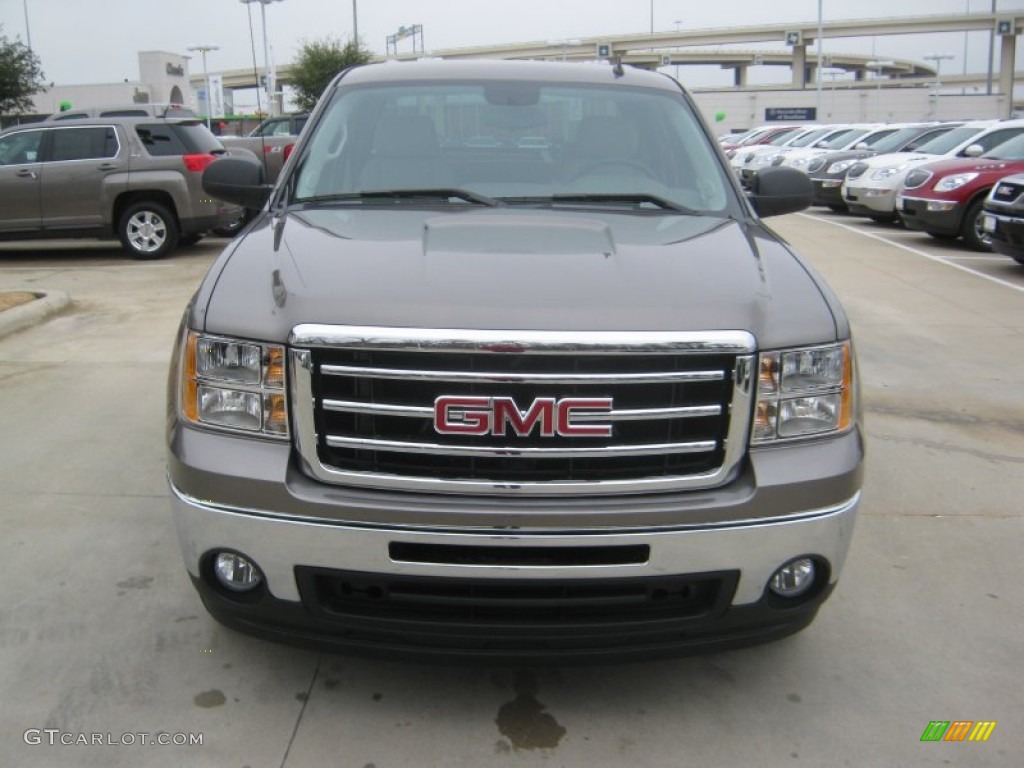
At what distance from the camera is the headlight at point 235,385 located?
2.72m

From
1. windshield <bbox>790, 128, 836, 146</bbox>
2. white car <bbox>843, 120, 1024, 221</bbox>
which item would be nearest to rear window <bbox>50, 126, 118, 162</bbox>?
white car <bbox>843, 120, 1024, 221</bbox>

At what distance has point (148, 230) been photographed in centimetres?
1284

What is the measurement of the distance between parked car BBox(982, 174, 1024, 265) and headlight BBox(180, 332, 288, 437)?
998 cm

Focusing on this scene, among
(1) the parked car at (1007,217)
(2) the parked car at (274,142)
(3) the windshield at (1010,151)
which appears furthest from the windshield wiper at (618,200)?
(2) the parked car at (274,142)

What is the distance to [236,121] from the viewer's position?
51.6 metres

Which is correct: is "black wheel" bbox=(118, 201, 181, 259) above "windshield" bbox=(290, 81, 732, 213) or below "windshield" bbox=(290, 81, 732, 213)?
below

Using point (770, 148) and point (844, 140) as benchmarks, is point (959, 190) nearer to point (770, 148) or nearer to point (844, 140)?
point (844, 140)

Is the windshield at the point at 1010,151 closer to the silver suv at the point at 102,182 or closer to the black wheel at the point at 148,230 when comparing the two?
the silver suv at the point at 102,182

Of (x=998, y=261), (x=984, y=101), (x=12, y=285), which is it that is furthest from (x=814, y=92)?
(x=12, y=285)

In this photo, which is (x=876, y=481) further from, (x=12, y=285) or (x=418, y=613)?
(x=12, y=285)

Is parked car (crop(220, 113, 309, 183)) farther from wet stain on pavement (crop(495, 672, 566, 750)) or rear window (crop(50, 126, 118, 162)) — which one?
wet stain on pavement (crop(495, 672, 566, 750))

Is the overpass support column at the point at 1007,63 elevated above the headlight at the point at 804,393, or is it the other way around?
the overpass support column at the point at 1007,63

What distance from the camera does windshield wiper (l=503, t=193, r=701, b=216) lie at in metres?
3.78

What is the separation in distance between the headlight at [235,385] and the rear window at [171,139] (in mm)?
10752
